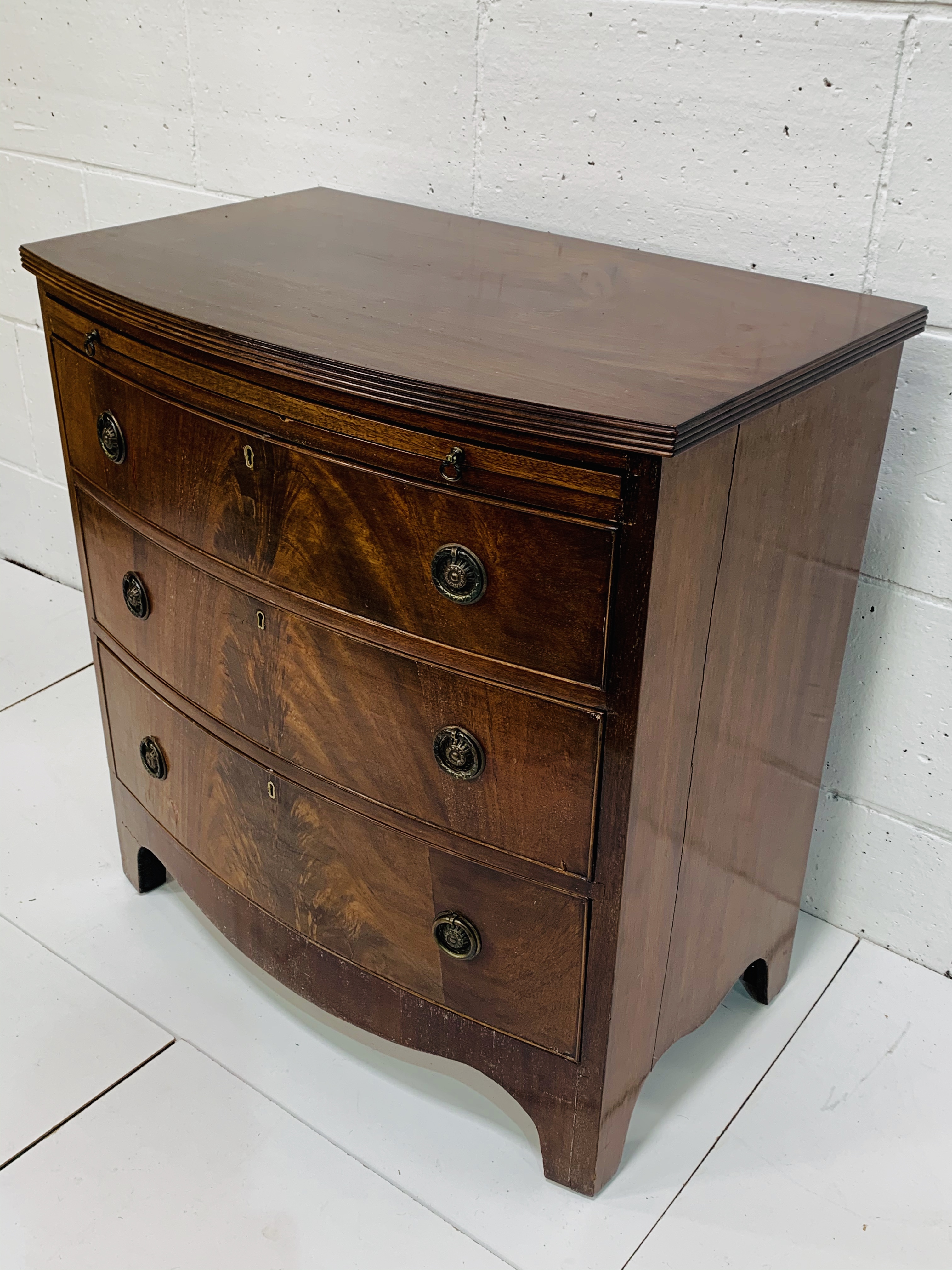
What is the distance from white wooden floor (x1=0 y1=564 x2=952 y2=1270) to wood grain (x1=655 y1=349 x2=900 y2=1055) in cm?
17

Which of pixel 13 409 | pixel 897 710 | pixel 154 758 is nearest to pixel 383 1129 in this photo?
pixel 154 758

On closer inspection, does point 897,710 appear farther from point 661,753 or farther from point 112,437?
point 112,437

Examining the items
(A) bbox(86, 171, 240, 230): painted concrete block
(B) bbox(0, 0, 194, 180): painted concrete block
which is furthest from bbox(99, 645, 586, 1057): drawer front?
(B) bbox(0, 0, 194, 180): painted concrete block

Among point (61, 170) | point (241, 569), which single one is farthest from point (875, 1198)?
point (61, 170)

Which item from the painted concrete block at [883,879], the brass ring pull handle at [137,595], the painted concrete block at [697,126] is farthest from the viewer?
the painted concrete block at [883,879]

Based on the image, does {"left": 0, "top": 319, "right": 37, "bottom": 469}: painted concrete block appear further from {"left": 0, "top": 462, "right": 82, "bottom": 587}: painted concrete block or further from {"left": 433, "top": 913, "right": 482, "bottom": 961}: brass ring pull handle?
{"left": 433, "top": 913, "right": 482, "bottom": 961}: brass ring pull handle

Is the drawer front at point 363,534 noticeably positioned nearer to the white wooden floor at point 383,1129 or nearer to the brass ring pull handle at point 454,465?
the brass ring pull handle at point 454,465

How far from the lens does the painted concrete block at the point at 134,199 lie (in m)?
2.13

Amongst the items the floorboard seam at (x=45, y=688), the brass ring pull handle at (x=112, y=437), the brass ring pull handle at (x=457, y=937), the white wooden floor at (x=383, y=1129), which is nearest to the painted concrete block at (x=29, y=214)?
the floorboard seam at (x=45, y=688)

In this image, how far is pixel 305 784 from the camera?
1.39 m

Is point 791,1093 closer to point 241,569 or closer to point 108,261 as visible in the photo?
point 241,569

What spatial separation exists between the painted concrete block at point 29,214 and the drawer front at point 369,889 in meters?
1.16

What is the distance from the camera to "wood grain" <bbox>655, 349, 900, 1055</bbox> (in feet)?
3.91

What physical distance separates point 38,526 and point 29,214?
724 mm
